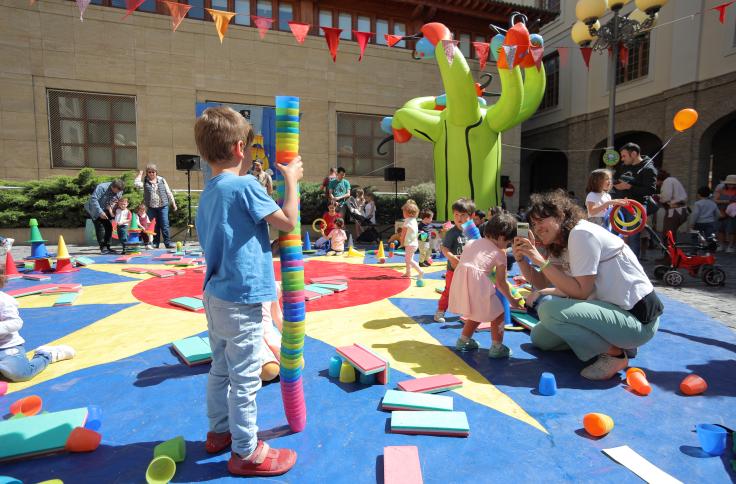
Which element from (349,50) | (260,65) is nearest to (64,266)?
(260,65)

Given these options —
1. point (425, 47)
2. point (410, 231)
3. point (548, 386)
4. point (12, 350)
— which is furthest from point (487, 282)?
point (425, 47)

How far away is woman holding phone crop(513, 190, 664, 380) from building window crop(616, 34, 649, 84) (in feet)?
54.4

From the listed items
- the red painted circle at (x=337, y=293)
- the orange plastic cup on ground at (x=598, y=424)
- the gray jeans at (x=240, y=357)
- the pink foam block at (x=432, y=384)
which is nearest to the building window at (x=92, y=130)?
the red painted circle at (x=337, y=293)

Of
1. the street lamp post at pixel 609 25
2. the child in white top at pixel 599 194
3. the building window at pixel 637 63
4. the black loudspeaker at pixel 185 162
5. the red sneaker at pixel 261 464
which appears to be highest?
the building window at pixel 637 63

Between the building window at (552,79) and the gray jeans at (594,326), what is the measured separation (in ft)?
68.4

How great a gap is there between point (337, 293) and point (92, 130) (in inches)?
534

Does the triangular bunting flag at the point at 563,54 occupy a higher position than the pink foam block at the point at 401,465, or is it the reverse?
the triangular bunting flag at the point at 563,54

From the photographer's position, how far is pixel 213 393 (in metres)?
2.17

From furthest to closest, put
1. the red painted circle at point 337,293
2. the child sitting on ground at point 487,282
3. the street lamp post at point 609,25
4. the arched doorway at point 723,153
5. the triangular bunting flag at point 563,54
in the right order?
the arched doorway at point 723,153
the triangular bunting flag at point 563,54
the street lamp post at point 609,25
the red painted circle at point 337,293
the child sitting on ground at point 487,282

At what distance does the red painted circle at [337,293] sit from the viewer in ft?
17.2

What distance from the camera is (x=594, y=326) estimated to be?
3014 mm

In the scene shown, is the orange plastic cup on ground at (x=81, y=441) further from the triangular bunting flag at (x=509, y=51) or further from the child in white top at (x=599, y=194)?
the triangular bunting flag at (x=509, y=51)

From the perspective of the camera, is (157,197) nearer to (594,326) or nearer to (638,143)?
(594,326)

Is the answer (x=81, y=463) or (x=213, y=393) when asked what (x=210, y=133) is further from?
(x=81, y=463)
